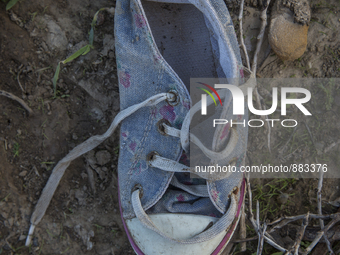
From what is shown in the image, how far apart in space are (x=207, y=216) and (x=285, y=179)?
0.71 metres

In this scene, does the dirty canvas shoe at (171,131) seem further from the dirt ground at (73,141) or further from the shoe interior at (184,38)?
the dirt ground at (73,141)

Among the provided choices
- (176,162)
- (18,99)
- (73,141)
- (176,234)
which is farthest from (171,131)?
(18,99)

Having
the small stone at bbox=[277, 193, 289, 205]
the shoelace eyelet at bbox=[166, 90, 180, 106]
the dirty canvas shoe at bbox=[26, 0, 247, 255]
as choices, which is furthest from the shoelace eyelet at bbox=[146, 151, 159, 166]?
the small stone at bbox=[277, 193, 289, 205]

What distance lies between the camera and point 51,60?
190cm

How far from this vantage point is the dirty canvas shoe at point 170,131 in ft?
4.91

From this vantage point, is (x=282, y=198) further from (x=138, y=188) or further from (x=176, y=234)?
(x=138, y=188)

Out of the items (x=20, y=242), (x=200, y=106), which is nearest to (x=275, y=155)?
(x=200, y=106)

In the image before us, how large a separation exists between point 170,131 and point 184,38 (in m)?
0.59

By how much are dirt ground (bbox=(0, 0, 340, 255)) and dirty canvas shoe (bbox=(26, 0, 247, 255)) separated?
275mm

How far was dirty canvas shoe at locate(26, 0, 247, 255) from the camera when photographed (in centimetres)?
147

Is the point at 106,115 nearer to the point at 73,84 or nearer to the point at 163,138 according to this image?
the point at 73,84

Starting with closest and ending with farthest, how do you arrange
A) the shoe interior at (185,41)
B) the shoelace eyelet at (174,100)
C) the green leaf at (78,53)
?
the shoelace eyelet at (174,100)
the shoe interior at (185,41)
the green leaf at (78,53)

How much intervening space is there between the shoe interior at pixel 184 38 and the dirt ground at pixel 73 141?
1.21 feet

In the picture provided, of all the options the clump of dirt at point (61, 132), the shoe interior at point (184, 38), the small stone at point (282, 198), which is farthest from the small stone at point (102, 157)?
the small stone at point (282, 198)
